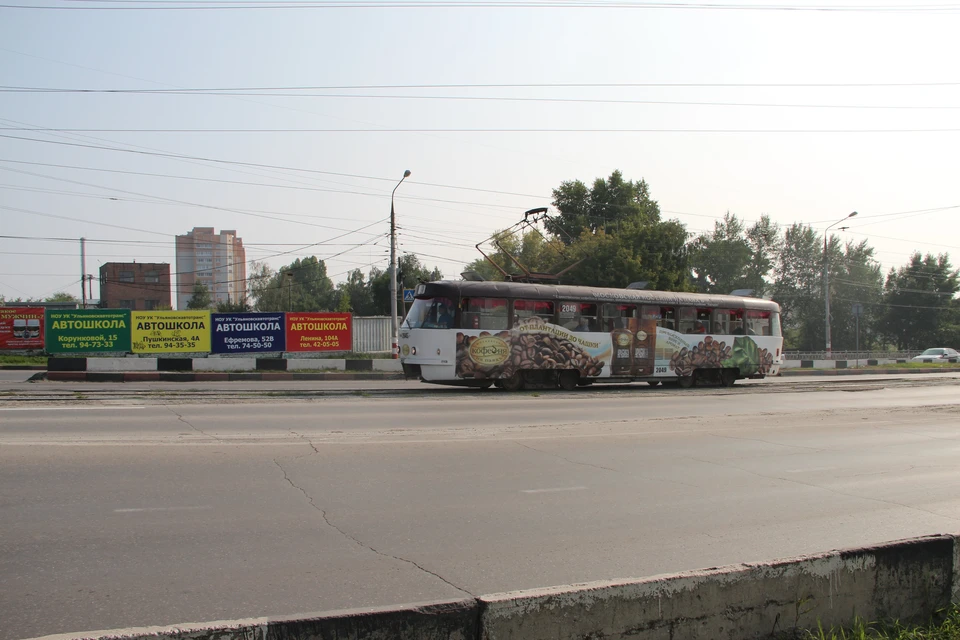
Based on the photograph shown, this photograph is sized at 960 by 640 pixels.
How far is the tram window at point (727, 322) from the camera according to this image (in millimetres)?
24781

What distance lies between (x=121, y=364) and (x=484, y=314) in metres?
14.6

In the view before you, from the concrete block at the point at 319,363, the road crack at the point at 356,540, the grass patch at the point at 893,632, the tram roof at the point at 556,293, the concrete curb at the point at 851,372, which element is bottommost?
the concrete curb at the point at 851,372

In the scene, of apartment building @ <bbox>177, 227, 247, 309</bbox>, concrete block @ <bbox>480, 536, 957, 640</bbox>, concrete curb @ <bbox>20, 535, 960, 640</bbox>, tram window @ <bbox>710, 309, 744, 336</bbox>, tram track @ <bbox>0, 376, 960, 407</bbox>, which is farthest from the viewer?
apartment building @ <bbox>177, 227, 247, 309</bbox>

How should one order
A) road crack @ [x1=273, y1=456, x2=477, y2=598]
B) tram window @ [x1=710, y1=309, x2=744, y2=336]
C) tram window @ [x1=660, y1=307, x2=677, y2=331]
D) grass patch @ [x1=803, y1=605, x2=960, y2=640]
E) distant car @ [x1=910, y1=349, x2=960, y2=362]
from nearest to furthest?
grass patch @ [x1=803, y1=605, x2=960, y2=640]
road crack @ [x1=273, y1=456, x2=477, y2=598]
tram window @ [x1=660, y1=307, x2=677, y2=331]
tram window @ [x1=710, y1=309, x2=744, y2=336]
distant car @ [x1=910, y1=349, x2=960, y2=362]

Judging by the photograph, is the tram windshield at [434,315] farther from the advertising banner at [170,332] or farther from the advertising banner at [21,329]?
the advertising banner at [21,329]

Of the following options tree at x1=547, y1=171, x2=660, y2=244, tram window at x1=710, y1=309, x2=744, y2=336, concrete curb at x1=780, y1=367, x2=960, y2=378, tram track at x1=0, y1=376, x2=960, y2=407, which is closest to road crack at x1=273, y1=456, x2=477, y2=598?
tram track at x1=0, y1=376, x2=960, y2=407

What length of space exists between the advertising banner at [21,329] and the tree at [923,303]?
7512 centimetres

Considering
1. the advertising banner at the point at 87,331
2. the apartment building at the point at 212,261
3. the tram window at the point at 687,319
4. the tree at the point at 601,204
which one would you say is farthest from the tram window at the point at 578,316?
the apartment building at the point at 212,261

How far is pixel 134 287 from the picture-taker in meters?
87.2

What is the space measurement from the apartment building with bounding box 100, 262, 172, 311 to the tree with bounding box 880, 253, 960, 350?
79678 millimetres

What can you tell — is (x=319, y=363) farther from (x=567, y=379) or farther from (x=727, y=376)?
(x=727, y=376)

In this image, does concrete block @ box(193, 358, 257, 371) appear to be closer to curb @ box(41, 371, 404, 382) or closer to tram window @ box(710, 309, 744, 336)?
curb @ box(41, 371, 404, 382)

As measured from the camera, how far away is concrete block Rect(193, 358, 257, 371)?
26.6 m

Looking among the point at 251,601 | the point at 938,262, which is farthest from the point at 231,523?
the point at 938,262
